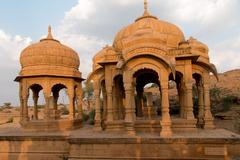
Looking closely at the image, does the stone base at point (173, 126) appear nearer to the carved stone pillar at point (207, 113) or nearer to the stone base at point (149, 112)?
the carved stone pillar at point (207, 113)

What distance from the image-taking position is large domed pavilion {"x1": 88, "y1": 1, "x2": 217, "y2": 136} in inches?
373

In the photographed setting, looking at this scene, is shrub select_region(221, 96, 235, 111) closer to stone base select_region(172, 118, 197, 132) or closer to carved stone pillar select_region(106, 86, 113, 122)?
stone base select_region(172, 118, 197, 132)

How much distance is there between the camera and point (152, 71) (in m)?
12.1

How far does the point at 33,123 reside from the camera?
1282 centimetres

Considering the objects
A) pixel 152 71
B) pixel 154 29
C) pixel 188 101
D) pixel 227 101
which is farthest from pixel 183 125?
pixel 227 101

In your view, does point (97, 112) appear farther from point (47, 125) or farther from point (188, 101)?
point (188, 101)

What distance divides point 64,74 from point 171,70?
658 cm

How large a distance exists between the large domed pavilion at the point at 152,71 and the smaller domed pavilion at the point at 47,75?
162 centimetres

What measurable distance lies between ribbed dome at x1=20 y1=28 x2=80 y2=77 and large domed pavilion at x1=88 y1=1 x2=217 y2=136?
159cm

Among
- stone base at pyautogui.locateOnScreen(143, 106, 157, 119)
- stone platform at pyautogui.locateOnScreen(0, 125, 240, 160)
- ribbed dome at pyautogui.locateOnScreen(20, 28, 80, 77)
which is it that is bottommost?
stone platform at pyautogui.locateOnScreen(0, 125, 240, 160)

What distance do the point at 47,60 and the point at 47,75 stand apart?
87 cm

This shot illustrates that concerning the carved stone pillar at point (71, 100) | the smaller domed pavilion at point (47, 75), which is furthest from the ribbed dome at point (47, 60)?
the carved stone pillar at point (71, 100)

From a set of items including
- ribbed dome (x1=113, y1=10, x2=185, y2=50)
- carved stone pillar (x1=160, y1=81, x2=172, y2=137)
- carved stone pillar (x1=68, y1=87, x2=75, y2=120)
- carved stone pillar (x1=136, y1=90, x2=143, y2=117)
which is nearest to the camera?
carved stone pillar (x1=160, y1=81, x2=172, y2=137)

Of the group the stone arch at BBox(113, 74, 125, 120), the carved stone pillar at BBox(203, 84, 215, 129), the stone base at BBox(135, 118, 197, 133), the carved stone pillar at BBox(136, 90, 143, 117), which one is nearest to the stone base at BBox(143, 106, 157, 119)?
the carved stone pillar at BBox(136, 90, 143, 117)
